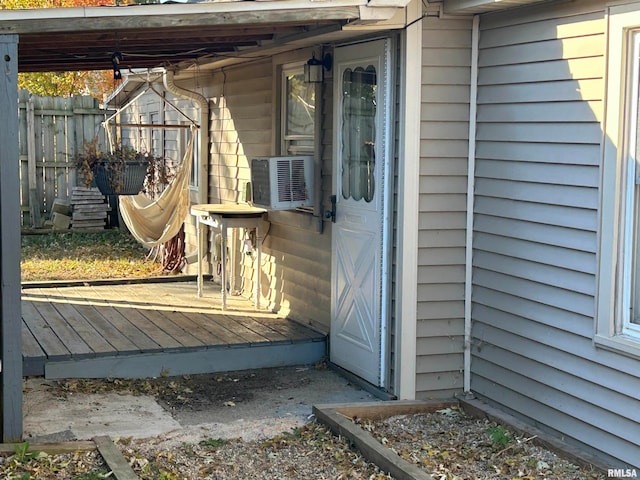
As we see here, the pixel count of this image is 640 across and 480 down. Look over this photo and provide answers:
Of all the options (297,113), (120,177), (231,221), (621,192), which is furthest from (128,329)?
(621,192)

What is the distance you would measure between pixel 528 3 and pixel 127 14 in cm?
217

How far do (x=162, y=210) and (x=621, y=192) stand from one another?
20.9ft

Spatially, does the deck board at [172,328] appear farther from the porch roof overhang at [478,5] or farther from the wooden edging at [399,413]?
the porch roof overhang at [478,5]

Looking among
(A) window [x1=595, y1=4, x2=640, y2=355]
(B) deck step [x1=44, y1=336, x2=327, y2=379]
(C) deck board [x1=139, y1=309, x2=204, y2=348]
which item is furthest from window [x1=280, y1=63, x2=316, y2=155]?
(A) window [x1=595, y1=4, x2=640, y2=355]

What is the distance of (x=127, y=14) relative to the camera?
4.99 metres

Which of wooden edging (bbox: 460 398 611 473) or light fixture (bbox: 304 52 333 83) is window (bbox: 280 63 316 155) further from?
wooden edging (bbox: 460 398 611 473)

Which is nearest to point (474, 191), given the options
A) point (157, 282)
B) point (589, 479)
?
point (589, 479)

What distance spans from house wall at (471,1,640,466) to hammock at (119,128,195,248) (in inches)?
181

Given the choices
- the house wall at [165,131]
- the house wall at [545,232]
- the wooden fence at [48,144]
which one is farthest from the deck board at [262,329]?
the wooden fence at [48,144]

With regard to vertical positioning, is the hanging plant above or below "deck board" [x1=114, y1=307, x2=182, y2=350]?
above

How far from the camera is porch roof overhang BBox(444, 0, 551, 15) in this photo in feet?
16.6

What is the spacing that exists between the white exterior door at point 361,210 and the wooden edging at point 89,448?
6.20 feet

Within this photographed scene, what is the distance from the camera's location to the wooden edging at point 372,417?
4582mm

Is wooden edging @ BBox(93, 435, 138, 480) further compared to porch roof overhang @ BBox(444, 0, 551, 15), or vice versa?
porch roof overhang @ BBox(444, 0, 551, 15)
